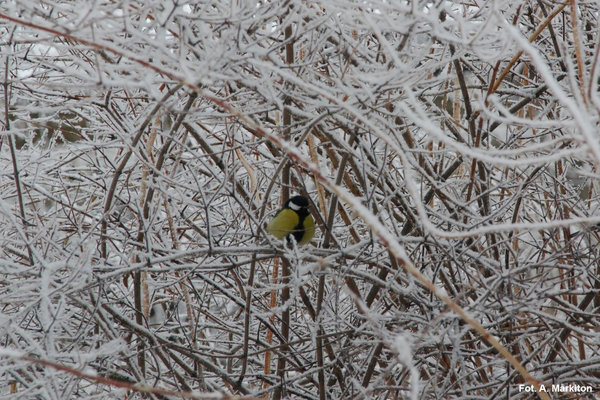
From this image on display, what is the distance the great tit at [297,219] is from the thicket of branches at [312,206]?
0.24 meters

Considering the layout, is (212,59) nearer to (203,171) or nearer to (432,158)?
(203,171)

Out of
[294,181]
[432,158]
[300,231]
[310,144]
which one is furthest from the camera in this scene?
[432,158]

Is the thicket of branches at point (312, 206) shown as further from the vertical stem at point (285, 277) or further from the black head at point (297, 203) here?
the black head at point (297, 203)

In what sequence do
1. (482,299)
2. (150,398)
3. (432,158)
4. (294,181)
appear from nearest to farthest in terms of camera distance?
(482,299), (150,398), (294,181), (432,158)

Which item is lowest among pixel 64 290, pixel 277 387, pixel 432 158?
pixel 277 387

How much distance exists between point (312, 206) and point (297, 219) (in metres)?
0.40

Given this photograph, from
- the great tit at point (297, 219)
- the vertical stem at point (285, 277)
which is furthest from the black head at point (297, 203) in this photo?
the vertical stem at point (285, 277)

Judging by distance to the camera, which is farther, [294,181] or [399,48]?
[294,181]

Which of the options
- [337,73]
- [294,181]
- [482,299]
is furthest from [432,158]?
[482,299]

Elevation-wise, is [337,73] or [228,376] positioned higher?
[337,73]

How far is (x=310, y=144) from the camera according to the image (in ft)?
12.5

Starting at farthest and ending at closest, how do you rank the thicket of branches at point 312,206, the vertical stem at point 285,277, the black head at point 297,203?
the black head at point 297,203 < the vertical stem at point 285,277 < the thicket of branches at point 312,206

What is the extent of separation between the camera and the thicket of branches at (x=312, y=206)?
2.51 meters

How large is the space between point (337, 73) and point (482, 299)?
1.46 metres
